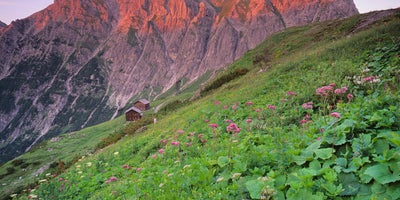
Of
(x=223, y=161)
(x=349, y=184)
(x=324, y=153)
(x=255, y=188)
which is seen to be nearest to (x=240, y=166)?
(x=223, y=161)

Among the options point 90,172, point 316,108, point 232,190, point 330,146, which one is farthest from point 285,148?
point 90,172

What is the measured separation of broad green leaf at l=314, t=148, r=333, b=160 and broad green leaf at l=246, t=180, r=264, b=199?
1.34 metres

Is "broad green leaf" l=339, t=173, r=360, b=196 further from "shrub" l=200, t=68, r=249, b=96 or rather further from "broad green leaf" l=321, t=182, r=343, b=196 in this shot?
"shrub" l=200, t=68, r=249, b=96

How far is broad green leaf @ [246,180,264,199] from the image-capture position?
500 centimetres

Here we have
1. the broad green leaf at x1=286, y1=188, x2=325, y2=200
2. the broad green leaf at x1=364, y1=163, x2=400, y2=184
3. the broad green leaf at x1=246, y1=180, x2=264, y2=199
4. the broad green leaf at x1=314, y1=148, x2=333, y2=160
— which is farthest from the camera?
the broad green leaf at x1=314, y1=148, x2=333, y2=160

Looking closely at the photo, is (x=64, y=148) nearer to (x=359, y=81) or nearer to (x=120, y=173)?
(x=120, y=173)

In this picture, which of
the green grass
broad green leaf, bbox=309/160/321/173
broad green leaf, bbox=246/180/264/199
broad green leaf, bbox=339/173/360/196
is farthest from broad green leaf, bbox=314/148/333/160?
the green grass

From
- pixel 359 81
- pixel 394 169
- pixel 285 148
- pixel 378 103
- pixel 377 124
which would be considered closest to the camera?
pixel 394 169

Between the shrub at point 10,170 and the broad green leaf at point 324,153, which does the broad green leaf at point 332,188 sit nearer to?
the broad green leaf at point 324,153

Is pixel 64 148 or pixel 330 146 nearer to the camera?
pixel 330 146

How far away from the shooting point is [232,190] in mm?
5785

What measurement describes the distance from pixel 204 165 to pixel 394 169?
4.45 metres

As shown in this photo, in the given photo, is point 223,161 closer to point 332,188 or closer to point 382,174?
point 332,188

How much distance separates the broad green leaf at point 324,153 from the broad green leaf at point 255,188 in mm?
1337
